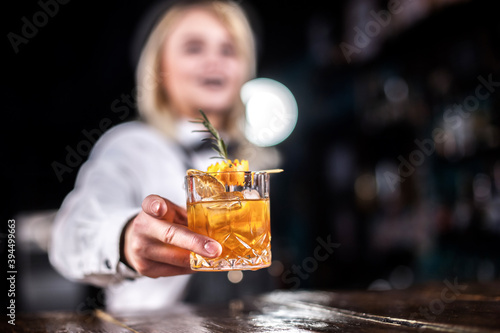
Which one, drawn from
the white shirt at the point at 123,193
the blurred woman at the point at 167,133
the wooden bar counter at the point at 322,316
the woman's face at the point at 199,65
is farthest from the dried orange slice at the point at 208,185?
the woman's face at the point at 199,65

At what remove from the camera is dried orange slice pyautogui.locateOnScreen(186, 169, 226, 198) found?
1.30 metres

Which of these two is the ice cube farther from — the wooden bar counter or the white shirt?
the white shirt

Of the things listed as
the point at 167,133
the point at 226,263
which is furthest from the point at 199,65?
the point at 226,263

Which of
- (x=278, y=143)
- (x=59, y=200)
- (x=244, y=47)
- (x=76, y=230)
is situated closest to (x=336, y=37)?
(x=278, y=143)

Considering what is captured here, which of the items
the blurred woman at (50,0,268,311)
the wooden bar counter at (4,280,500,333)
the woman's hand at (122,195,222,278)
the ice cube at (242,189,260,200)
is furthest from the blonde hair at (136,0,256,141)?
the ice cube at (242,189,260,200)

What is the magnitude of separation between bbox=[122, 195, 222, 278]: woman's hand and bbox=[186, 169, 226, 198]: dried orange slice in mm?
100

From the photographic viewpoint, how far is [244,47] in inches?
136

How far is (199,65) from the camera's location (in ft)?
10.7

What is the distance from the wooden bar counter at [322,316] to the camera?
1092mm

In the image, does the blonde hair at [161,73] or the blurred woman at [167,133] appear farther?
the blonde hair at [161,73]

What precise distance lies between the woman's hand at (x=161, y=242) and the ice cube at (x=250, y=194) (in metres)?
0.15

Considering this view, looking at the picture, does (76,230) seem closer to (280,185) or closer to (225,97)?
(225,97)

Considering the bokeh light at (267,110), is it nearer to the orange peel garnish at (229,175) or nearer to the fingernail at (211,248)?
the orange peel garnish at (229,175)

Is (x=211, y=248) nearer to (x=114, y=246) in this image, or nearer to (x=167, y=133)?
(x=114, y=246)
